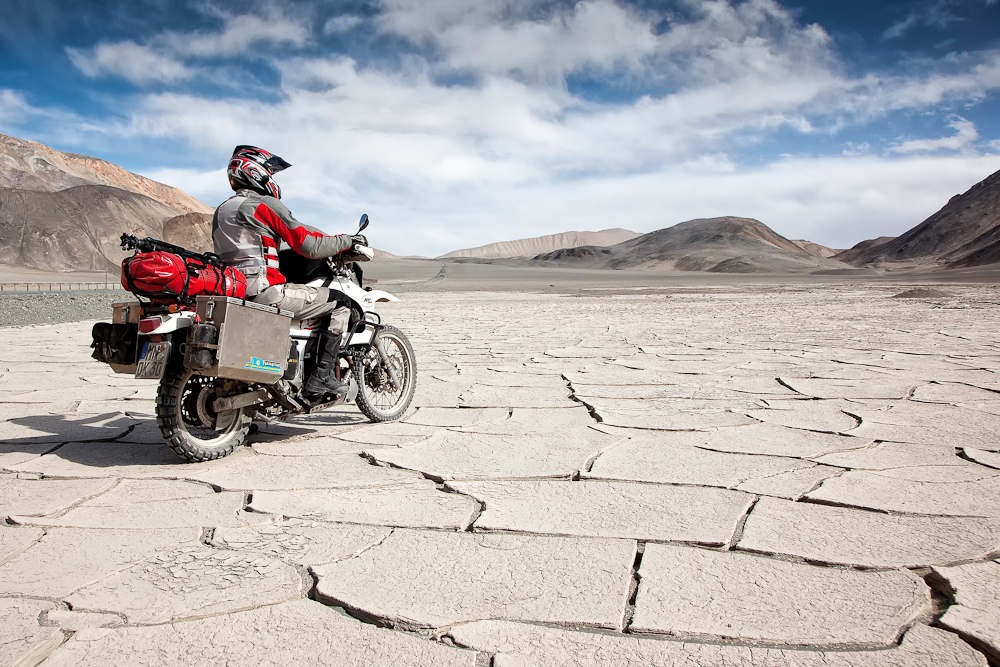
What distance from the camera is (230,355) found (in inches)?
131

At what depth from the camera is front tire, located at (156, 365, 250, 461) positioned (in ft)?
11.1

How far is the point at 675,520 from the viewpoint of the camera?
278cm

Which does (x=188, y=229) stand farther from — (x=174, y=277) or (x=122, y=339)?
(x=174, y=277)

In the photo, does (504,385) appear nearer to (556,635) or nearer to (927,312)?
(556,635)

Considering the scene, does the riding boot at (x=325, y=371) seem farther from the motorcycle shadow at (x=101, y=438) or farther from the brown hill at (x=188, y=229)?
the brown hill at (x=188, y=229)

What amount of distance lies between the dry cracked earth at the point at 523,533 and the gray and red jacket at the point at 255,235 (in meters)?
1.00

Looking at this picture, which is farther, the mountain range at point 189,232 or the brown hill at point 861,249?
the brown hill at point 861,249

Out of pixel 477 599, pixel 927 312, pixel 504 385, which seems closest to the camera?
pixel 477 599

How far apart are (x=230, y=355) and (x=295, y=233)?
824 mm

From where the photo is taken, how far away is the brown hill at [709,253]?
103375mm

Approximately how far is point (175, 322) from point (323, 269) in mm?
1032

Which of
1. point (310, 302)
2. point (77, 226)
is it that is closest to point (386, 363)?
point (310, 302)

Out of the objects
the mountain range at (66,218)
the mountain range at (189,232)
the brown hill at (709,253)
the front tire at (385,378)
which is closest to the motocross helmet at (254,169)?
the front tire at (385,378)

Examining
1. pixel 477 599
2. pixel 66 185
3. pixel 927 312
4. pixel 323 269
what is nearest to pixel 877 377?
pixel 323 269
